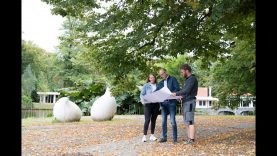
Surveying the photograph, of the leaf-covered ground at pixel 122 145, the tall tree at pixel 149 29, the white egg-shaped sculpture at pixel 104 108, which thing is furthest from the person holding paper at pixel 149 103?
the white egg-shaped sculpture at pixel 104 108

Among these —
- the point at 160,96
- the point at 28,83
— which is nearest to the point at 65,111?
the point at 160,96

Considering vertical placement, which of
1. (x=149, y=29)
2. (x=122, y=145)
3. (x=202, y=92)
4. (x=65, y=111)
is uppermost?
(x=149, y=29)

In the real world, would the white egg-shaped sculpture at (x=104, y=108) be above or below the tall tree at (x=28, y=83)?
below

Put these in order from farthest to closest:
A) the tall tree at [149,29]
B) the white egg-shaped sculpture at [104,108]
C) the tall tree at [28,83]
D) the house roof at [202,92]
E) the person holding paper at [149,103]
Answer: the house roof at [202,92], the tall tree at [28,83], the white egg-shaped sculpture at [104,108], the tall tree at [149,29], the person holding paper at [149,103]

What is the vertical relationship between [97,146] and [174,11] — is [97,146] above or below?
below

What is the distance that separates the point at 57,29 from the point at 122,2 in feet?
108

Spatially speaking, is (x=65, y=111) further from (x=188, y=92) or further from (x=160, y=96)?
(x=188, y=92)

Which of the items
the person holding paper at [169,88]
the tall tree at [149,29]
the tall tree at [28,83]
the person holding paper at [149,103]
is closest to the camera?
the person holding paper at [169,88]

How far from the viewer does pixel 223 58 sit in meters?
11.9

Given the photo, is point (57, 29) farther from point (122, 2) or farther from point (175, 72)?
point (122, 2)

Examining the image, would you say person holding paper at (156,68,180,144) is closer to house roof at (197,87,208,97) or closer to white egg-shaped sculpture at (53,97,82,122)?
white egg-shaped sculpture at (53,97,82,122)

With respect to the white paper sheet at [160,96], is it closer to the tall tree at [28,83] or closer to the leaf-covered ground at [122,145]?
the leaf-covered ground at [122,145]
